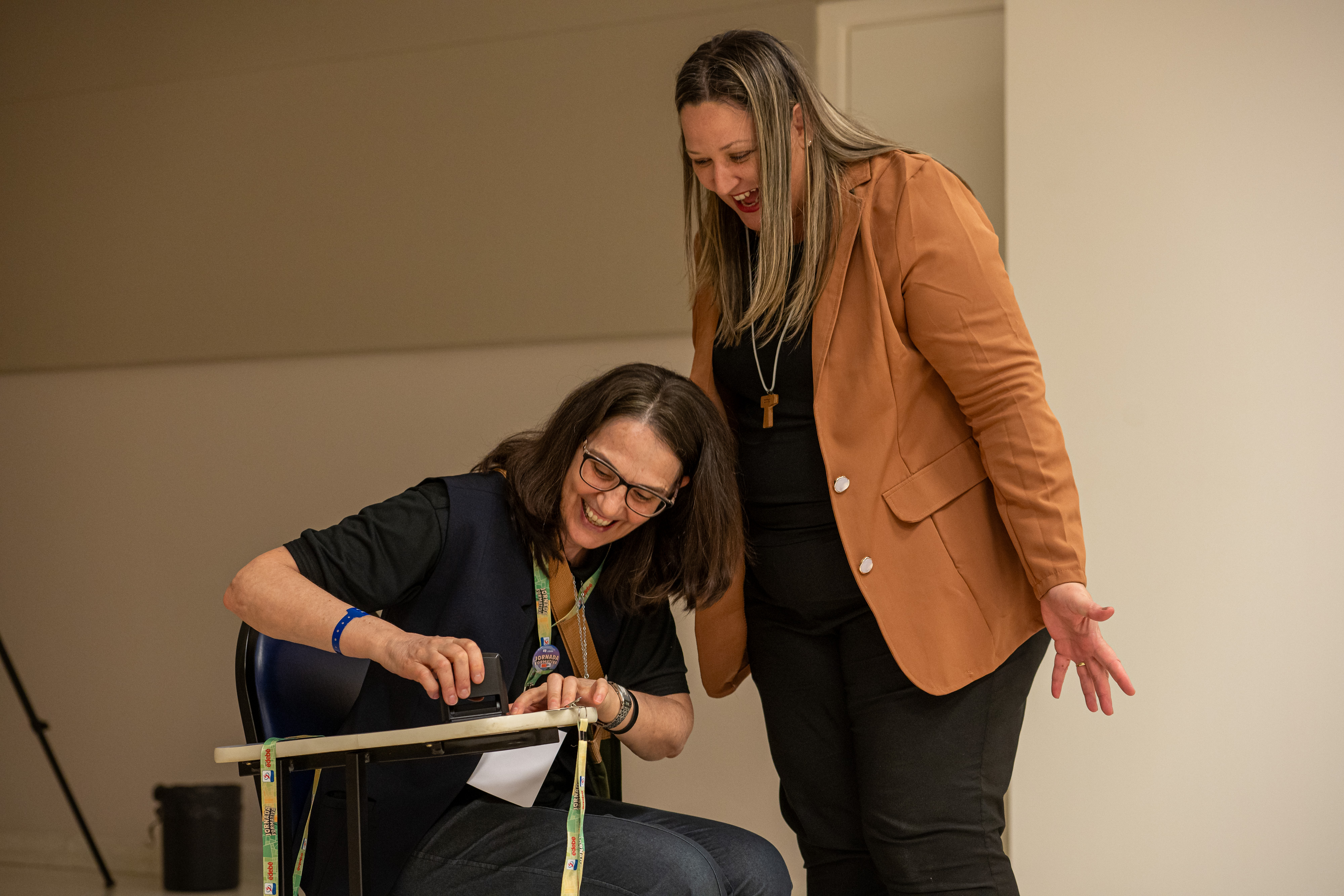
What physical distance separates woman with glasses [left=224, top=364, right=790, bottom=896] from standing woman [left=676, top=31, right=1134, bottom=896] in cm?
13

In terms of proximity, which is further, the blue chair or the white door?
the white door

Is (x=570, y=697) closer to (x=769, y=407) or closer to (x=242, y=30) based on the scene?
(x=769, y=407)

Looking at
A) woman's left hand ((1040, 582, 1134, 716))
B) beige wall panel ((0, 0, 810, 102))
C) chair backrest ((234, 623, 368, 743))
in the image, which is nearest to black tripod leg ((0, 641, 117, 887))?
beige wall panel ((0, 0, 810, 102))

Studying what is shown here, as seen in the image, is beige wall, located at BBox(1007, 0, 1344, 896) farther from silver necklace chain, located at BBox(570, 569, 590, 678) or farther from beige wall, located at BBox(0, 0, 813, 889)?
silver necklace chain, located at BBox(570, 569, 590, 678)

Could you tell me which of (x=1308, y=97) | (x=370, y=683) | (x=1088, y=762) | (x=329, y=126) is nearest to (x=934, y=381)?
(x=370, y=683)

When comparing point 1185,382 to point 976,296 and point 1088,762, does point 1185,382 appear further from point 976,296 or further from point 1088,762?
point 976,296

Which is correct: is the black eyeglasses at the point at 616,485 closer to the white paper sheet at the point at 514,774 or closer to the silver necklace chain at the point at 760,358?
the silver necklace chain at the point at 760,358

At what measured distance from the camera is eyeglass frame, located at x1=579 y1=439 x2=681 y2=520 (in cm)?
160

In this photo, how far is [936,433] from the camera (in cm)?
163

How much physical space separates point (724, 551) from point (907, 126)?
5.33 feet

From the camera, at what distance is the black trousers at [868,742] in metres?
1.54

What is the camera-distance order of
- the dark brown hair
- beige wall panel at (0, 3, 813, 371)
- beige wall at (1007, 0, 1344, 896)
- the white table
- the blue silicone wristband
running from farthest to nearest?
1. beige wall panel at (0, 3, 813, 371)
2. beige wall at (1007, 0, 1344, 896)
3. the dark brown hair
4. the blue silicone wristband
5. the white table

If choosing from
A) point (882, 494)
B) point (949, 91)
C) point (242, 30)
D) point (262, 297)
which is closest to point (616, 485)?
point (882, 494)

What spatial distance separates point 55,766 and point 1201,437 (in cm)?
344
